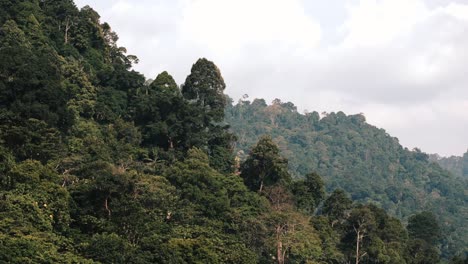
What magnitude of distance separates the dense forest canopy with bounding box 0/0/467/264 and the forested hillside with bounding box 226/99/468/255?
55.5m

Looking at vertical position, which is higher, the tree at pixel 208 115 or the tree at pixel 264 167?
the tree at pixel 208 115

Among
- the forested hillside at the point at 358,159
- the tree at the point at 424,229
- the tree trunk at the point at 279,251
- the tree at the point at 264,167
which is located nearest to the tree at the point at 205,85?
the tree at the point at 264,167

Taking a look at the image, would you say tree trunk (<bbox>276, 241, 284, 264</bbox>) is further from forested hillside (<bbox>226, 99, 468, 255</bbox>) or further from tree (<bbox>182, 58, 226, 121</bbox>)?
forested hillside (<bbox>226, 99, 468, 255</bbox>)

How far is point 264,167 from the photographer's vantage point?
55.1m

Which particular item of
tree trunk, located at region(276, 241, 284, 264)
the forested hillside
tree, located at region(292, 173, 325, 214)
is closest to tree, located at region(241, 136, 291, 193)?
tree, located at region(292, 173, 325, 214)

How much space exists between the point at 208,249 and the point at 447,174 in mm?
124960

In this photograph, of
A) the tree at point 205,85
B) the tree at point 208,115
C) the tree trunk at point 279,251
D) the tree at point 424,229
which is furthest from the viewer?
the tree at point 424,229

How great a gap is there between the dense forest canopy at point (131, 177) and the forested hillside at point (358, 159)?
55.5 meters

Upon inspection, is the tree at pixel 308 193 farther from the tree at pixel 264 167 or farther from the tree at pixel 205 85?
the tree at pixel 205 85

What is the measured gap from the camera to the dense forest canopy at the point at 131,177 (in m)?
35.4

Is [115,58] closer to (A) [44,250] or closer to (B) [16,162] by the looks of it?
(B) [16,162]

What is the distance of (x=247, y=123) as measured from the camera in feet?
545

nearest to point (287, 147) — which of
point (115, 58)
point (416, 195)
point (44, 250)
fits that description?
point (416, 195)

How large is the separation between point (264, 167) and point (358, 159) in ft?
349
